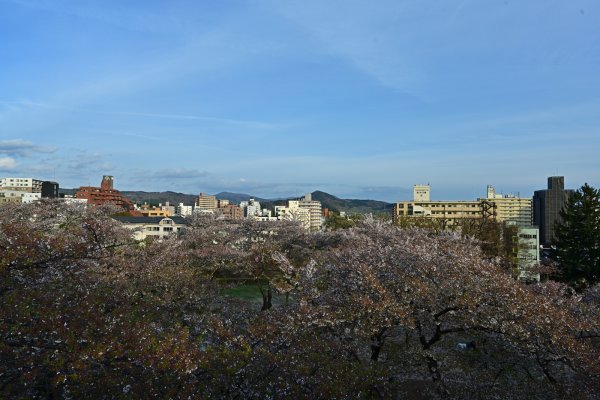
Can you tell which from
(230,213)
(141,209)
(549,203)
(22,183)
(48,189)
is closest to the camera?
(230,213)

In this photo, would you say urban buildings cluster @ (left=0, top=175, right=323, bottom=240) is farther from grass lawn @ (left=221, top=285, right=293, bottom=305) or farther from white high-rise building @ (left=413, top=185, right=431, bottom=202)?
white high-rise building @ (left=413, top=185, right=431, bottom=202)

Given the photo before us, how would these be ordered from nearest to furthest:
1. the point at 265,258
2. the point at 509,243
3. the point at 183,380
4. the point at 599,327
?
the point at 183,380
the point at 599,327
the point at 265,258
the point at 509,243

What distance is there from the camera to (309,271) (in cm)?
966

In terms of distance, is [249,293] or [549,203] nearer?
[249,293]

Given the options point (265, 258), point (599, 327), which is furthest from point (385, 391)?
point (265, 258)

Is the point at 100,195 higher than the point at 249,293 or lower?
higher

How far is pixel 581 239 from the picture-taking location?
28391 millimetres

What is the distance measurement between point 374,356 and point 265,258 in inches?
585

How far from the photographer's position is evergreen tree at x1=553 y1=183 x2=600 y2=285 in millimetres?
27359

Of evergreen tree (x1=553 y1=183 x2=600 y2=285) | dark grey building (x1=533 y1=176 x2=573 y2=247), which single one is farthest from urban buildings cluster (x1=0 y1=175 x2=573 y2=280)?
evergreen tree (x1=553 y1=183 x2=600 y2=285)

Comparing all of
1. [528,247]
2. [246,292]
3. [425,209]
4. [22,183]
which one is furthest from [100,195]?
[528,247]

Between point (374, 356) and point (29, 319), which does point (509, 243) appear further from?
point (29, 319)

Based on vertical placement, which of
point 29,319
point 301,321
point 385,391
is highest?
point 29,319

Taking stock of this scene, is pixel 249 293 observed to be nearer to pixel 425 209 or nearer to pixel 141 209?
pixel 425 209
